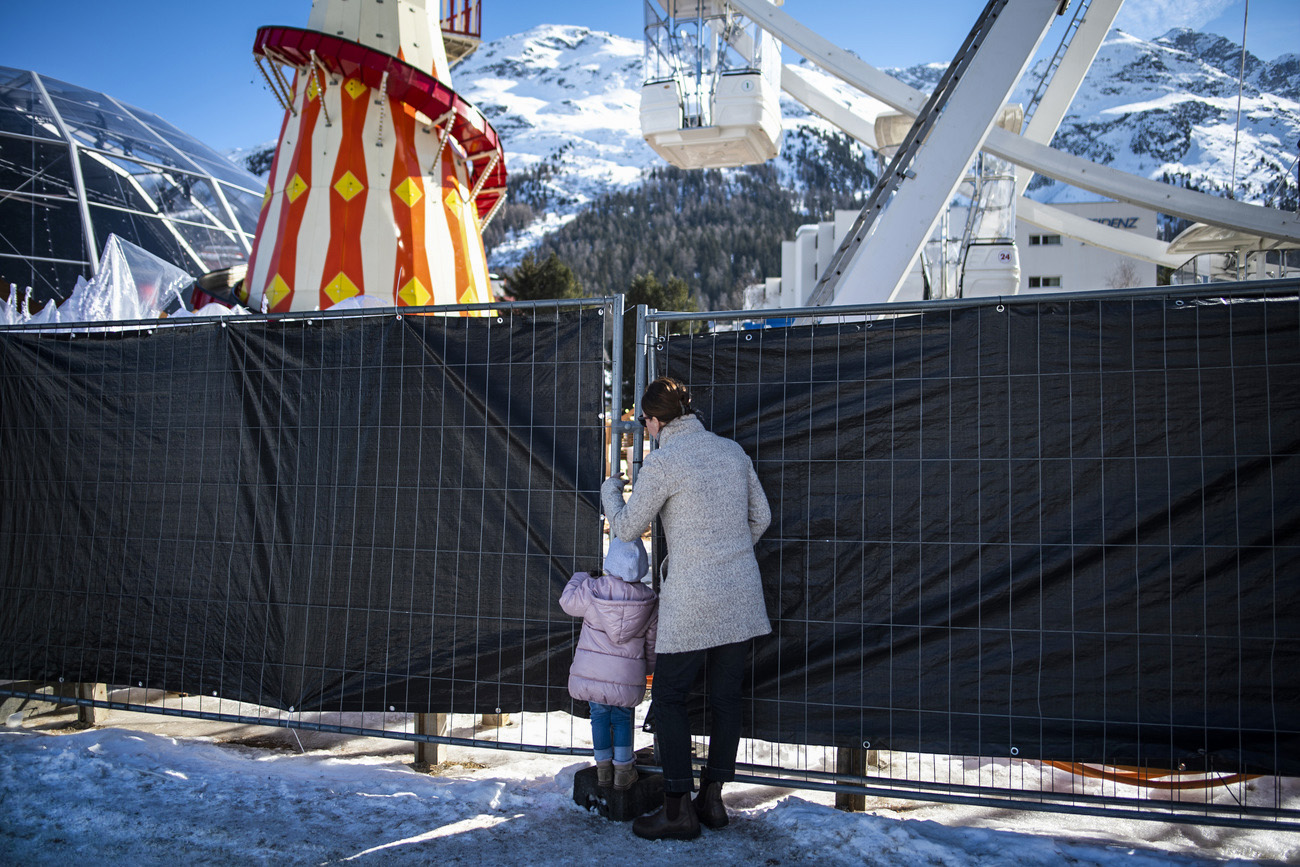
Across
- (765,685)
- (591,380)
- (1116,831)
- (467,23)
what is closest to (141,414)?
(591,380)

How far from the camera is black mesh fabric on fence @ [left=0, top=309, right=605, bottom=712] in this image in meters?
4.24

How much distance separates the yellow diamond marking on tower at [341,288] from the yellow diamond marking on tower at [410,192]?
1.01 meters

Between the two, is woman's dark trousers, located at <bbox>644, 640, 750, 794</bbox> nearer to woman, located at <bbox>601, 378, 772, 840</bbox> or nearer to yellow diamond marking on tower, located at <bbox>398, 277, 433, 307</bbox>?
woman, located at <bbox>601, 378, 772, 840</bbox>

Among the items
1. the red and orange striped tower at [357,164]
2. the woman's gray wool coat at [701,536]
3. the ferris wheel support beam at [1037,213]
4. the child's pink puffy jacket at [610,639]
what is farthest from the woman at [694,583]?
the ferris wheel support beam at [1037,213]

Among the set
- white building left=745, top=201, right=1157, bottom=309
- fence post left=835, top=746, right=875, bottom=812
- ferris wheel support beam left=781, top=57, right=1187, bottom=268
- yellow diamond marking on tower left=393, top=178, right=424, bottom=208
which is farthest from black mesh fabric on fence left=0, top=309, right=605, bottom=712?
white building left=745, top=201, right=1157, bottom=309

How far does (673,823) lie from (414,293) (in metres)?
6.59

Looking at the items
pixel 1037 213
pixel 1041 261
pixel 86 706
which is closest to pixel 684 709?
pixel 86 706

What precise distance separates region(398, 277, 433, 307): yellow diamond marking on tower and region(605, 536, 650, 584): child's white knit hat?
5805 millimetres

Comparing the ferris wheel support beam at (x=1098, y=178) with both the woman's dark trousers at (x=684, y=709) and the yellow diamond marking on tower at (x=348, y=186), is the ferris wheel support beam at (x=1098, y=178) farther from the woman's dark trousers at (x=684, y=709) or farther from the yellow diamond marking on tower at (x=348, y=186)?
the woman's dark trousers at (x=684, y=709)

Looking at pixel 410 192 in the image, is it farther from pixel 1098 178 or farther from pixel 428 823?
pixel 1098 178

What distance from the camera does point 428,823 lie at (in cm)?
379

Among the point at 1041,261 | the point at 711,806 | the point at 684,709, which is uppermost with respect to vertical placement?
the point at 1041,261

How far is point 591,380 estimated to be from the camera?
13.8 feet

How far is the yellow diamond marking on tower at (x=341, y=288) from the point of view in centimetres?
861
